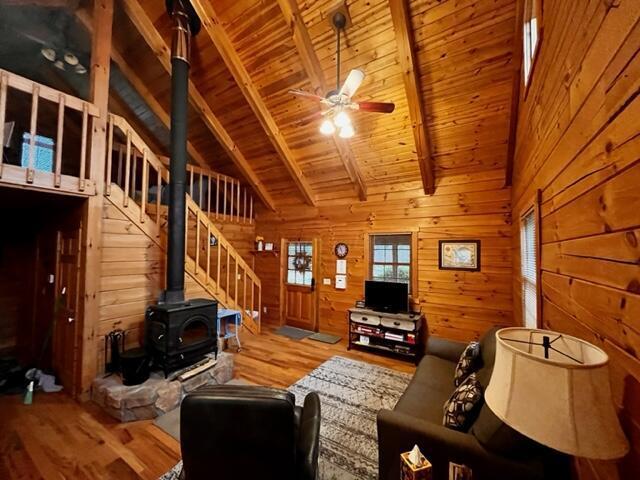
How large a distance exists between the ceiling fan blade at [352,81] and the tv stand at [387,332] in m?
3.16

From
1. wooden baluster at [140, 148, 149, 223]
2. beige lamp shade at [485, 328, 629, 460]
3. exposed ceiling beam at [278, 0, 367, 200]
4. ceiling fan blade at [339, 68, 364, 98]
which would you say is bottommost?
beige lamp shade at [485, 328, 629, 460]

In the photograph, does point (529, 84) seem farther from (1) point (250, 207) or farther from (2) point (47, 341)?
(2) point (47, 341)

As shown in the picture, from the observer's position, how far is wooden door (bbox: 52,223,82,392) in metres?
2.89

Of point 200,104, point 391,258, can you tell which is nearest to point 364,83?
point 200,104

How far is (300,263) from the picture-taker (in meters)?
5.75

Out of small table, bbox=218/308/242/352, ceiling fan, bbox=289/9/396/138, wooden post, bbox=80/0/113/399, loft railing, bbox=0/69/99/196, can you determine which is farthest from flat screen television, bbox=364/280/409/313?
loft railing, bbox=0/69/99/196

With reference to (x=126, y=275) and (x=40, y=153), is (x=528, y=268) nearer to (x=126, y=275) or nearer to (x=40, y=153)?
(x=126, y=275)

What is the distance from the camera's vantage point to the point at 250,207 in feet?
20.6

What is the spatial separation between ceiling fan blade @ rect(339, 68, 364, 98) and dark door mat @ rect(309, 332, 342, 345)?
3922 millimetres

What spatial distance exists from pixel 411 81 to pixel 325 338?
167 inches

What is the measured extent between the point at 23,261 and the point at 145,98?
10.2 ft

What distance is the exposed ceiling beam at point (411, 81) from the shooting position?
2.56m

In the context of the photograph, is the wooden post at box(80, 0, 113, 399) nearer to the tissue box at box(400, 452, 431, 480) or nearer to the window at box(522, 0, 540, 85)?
the tissue box at box(400, 452, 431, 480)

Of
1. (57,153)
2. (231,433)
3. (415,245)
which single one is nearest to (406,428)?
(231,433)
